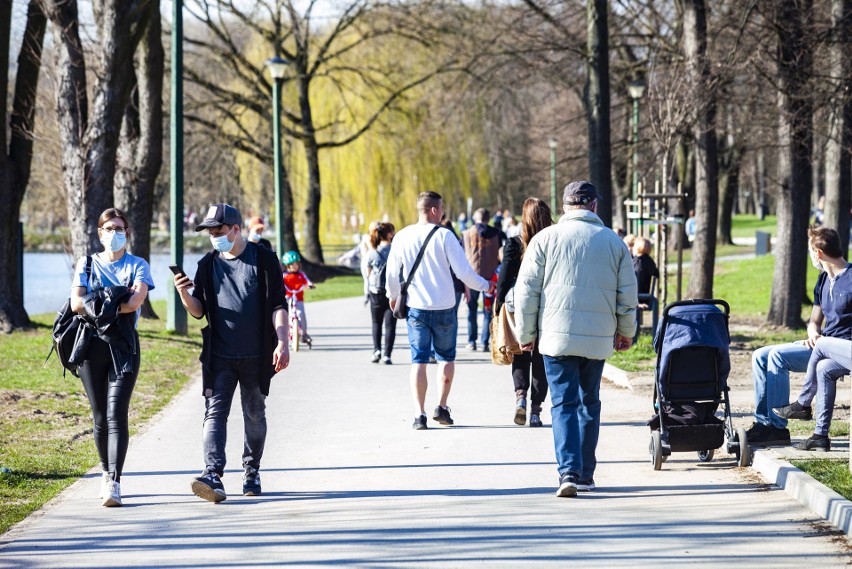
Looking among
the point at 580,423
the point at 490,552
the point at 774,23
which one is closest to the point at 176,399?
the point at 580,423

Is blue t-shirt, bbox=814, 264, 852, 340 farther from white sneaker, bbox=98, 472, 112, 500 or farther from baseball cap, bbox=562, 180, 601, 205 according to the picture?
white sneaker, bbox=98, 472, 112, 500

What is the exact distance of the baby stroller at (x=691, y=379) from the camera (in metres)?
8.20

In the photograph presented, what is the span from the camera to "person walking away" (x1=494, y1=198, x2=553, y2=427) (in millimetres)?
9688

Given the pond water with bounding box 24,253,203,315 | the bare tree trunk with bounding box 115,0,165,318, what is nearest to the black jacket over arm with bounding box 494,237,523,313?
the bare tree trunk with bounding box 115,0,165,318

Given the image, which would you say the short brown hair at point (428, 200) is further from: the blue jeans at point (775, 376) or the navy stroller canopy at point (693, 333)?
the blue jeans at point (775, 376)

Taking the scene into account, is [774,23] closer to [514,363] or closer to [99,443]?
[514,363]

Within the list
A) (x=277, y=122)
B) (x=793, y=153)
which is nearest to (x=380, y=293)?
(x=793, y=153)

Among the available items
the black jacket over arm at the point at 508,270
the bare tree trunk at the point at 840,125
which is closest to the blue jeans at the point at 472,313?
the bare tree trunk at the point at 840,125

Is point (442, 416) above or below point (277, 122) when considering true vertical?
below

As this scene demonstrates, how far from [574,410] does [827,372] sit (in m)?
2.07

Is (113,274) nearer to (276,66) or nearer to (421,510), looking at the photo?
(421,510)

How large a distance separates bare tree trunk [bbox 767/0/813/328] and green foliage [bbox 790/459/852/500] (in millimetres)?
10595

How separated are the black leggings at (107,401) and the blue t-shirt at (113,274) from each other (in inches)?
16.0

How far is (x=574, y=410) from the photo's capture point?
7711 mm
